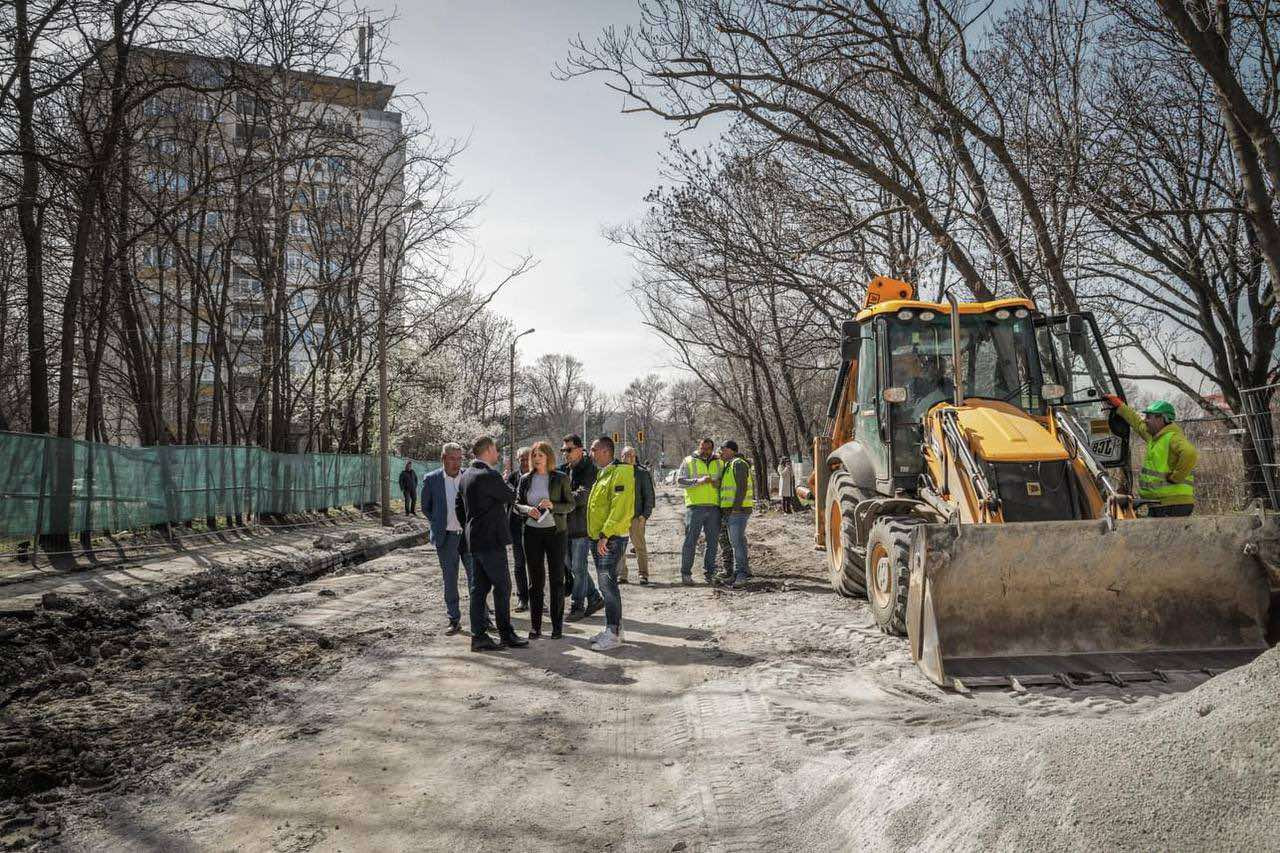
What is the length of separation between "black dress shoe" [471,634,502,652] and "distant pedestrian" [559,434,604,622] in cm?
160

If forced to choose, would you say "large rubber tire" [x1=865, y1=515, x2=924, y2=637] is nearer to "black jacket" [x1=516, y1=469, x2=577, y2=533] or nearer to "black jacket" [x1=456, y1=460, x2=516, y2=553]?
"black jacket" [x1=516, y1=469, x2=577, y2=533]

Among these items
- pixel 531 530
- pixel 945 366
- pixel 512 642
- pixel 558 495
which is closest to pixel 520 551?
pixel 531 530

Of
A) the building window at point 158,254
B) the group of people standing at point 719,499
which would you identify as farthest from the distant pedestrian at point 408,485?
the group of people standing at point 719,499

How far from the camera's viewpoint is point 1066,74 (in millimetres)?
13820

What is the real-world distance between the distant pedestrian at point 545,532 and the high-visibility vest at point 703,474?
148 inches

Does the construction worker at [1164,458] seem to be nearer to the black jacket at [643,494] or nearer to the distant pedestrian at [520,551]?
the black jacket at [643,494]

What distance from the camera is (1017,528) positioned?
6.15 m

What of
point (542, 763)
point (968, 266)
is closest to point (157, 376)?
point (968, 266)

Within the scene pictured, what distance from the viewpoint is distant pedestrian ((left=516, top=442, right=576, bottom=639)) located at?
8.35 meters

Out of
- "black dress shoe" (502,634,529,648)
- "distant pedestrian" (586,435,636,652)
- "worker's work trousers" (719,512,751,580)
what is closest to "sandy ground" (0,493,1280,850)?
"black dress shoe" (502,634,529,648)

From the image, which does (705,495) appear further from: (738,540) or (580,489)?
(580,489)

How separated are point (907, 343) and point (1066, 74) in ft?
26.4

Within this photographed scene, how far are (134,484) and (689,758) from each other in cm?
1540

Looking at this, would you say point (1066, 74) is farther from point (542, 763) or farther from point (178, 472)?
point (178, 472)
